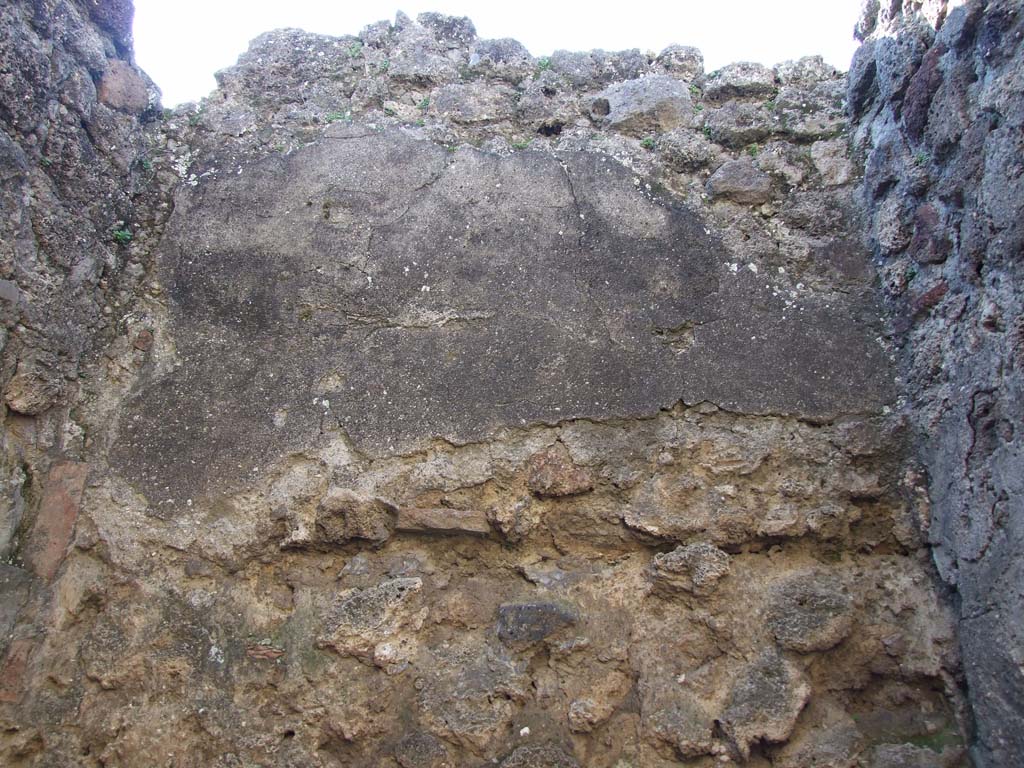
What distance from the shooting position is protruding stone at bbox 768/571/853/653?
2402mm

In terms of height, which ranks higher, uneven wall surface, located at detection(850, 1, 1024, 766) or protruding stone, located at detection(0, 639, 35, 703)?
uneven wall surface, located at detection(850, 1, 1024, 766)

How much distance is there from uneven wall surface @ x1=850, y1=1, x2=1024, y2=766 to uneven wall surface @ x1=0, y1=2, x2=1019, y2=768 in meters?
0.04

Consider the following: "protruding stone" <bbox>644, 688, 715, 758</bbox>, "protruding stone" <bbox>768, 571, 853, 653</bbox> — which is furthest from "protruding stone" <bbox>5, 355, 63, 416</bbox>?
"protruding stone" <bbox>768, 571, 853, 653</bbox>

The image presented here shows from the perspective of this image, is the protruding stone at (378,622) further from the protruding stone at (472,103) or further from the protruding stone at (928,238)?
the protruding stone at (928,238)

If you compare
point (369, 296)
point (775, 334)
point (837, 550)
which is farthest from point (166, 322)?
point (837, 550)

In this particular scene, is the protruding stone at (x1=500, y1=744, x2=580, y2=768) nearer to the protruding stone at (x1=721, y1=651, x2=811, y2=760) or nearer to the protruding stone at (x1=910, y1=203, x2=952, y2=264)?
the protruding stone at (x1=721, y1=651, x2=811, y2=760)

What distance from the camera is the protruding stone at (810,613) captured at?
2.40 m

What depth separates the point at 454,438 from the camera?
8.59 feet

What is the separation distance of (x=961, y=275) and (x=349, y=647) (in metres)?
2.10

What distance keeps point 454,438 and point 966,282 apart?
5.19 feet

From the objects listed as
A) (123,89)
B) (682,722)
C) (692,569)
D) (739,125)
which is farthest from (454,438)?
(123,89)

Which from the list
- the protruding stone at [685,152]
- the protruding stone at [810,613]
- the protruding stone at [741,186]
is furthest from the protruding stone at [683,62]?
the protruding stone at [810,613]

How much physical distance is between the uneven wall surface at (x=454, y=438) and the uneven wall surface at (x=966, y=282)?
39 mm

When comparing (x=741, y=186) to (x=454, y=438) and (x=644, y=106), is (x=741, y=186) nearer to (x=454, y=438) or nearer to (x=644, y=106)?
(x=644, y=106)
